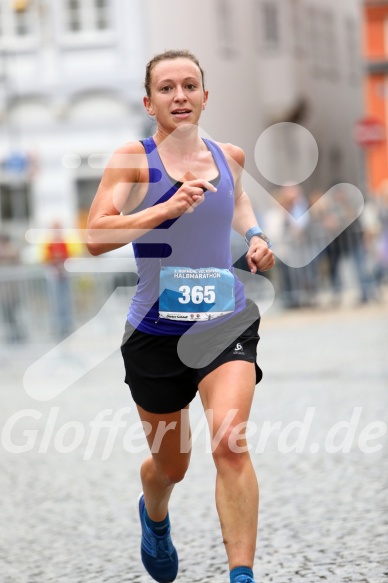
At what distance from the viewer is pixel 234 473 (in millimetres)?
4801

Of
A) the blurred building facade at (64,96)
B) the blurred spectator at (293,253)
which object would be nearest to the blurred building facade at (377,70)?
the blurred building facade at (64,96)

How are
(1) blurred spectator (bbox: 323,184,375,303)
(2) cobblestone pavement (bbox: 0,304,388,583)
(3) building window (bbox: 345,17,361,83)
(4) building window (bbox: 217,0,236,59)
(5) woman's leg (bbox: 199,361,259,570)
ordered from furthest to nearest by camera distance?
1. (3) building window (bbox: 345,17,361,83)
2. (4) building window (bbox: 217,0,236,59)
3. (1) blurred spectator (bbox: 323,184,375,303)
4. (2) cobblestone pavement (bbox: 0,304,388,583)
5. (5) woman's leg (bbox: 199,361,259,570)

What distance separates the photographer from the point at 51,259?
59.3 feet

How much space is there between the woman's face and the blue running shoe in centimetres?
143

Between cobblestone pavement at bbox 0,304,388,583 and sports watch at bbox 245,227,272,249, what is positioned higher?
sports watch at bbox 245,227,272,249

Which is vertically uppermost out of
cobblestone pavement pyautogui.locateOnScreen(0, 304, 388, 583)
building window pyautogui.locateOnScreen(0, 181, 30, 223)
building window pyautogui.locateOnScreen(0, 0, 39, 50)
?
cobblestone pavement pyautogui.locateOnScreen(0, 304, 388, 583)

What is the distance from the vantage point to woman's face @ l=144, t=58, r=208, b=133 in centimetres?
491

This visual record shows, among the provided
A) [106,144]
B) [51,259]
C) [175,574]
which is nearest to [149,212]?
[175,574]

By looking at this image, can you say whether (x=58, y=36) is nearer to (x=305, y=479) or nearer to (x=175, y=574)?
(x=305, y=479)

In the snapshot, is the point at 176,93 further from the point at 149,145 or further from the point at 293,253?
the point at 293,253

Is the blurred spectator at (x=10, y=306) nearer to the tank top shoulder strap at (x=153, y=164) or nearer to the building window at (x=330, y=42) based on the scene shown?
the tank top shoulder strap at (x=153, y=164)

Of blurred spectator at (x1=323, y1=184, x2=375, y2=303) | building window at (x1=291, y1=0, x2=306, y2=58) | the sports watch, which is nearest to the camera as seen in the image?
the sports watch

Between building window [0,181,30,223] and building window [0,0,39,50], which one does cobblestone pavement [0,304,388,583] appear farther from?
building window [0,0,39,50]

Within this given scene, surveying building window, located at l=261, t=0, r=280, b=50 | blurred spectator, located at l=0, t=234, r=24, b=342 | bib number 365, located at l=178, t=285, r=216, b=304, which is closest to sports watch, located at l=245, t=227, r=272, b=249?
bib number 365, located at l=178, t=285, r=216, b=304
